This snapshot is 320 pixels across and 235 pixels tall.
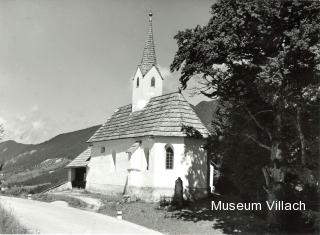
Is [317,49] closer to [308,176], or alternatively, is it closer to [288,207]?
[308,176]

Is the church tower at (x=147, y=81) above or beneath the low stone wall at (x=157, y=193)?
above

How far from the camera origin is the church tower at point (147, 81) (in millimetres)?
37906

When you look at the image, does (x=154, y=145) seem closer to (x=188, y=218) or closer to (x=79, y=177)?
(x=188, y=218)

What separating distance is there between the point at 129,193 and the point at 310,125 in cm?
1683

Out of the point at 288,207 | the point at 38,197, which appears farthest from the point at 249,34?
the point at 38,197

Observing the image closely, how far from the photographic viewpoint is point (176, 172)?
3162 cm

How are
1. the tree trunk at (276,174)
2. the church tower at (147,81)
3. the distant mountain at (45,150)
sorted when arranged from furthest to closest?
the distant mountain at (45,150) < the church tower at (147,81) < the tree trunk at (276,174)

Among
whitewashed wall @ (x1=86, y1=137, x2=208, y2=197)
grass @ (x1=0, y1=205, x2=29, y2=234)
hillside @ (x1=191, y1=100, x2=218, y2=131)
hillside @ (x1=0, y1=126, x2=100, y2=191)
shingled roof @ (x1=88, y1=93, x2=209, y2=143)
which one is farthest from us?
hillside @ (x1=0, y1=126, x2=100, y2=191)

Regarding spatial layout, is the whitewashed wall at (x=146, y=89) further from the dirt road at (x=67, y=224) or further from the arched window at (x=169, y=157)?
the dirt road at (x=67, y=224)

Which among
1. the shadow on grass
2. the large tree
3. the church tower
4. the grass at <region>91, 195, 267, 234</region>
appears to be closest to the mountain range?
the church tower

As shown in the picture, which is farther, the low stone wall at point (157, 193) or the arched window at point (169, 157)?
the arched window at point (169, 157)

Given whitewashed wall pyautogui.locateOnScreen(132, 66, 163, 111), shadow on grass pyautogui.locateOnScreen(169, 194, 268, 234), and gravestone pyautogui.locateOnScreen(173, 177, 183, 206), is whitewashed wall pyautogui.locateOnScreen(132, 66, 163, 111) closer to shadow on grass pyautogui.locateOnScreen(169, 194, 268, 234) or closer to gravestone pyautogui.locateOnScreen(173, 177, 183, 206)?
gravestone pyautogui.locateOnScreen(173, 177, 183, 206)

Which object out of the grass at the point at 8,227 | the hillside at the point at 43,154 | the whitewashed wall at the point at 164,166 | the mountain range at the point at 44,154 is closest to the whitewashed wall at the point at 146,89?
the whitewashed wall at the point at 164,166

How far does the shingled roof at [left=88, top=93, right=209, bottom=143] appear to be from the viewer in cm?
3175
